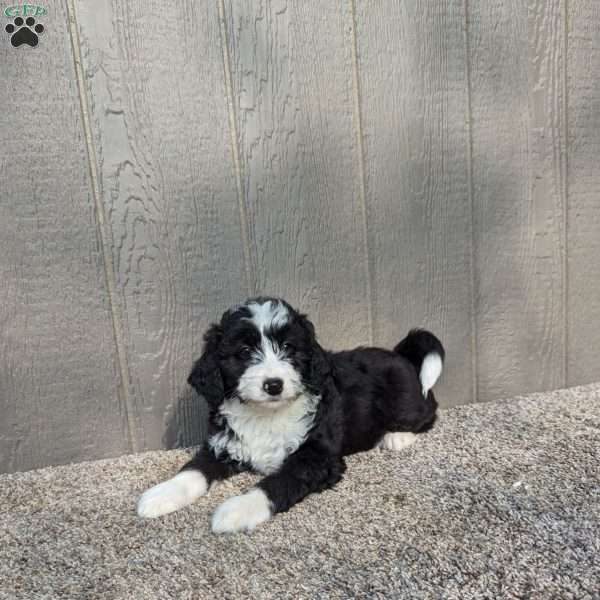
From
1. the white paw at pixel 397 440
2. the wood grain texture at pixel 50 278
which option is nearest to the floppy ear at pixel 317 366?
the white paw at pixel 397 440

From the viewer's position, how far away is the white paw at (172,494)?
85.0 inches

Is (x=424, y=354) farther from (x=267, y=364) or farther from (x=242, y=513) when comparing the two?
(x=242, y=513)

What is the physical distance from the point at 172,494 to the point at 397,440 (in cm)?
100

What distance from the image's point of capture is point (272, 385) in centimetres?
223

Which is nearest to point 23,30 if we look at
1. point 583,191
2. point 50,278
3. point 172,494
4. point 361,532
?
point 50,278

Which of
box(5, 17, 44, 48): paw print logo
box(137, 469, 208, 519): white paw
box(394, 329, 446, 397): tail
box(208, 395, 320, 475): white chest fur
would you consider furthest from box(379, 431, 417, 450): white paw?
box(5, 17, 44, 48): paw print logo

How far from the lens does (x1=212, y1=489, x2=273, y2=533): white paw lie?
2.01 m

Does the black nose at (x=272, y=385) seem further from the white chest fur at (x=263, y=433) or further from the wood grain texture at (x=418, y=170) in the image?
the wood grain texture at (x=418, y=170)

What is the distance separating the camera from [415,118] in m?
2.80

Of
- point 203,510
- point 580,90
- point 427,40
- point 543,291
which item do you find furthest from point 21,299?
point 580,90

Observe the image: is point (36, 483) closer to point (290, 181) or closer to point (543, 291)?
point (290, 181)

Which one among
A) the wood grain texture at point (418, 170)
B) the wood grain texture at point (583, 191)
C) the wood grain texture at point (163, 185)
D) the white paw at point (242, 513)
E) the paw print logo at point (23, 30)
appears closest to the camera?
the white paw at point (242, 513)

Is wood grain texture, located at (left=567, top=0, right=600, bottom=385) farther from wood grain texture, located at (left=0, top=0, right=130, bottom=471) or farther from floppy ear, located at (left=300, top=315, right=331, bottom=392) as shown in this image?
wood grain texture, located at (left=0, top=0, right=130, bottom=471)

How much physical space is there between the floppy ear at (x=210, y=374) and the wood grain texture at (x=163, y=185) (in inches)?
13.6
